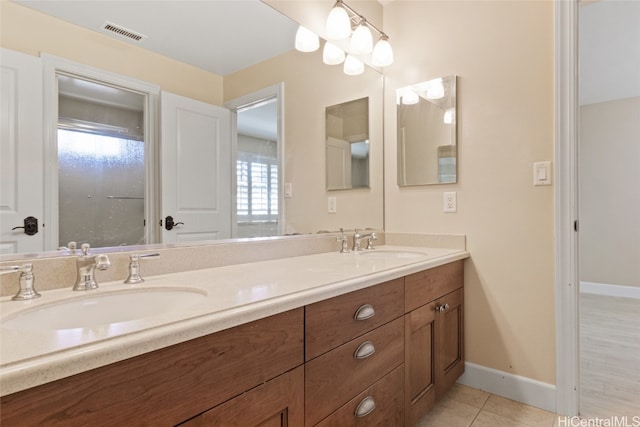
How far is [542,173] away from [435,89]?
0.75m

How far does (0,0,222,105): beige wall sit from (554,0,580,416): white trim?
5.18 ft

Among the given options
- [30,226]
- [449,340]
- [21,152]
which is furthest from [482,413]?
[21,152]

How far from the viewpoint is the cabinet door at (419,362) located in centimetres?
141


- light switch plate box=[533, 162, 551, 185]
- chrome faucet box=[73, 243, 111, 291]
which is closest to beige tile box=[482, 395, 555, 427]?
light switch plate box=[533, 162, 551, 185]

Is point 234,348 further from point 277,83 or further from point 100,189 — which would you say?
point 277,83

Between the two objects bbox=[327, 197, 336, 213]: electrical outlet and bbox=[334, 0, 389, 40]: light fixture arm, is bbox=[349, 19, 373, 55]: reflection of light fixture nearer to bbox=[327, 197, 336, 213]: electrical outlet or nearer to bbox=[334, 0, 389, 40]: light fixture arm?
Result: bbox=[334, 0, 389, 40]: light fixture arm

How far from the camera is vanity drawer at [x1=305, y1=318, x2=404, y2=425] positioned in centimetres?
98

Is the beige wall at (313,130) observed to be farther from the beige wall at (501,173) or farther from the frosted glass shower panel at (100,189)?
→ the frosted glass shower panel at (100,189)

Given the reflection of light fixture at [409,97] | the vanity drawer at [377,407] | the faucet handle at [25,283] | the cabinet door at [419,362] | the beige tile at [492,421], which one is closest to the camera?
the faucet handle at [25,283]

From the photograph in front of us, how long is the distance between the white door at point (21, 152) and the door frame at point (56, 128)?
0.05 ft

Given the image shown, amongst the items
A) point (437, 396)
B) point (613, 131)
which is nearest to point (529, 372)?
point (437, 396)

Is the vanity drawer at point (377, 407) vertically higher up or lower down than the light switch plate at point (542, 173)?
lower down

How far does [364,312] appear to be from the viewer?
117cm

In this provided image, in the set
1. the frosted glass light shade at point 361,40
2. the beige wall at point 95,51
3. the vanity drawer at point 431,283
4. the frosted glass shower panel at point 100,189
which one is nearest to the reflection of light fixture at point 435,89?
the frosted glass light shade at point 361,40
